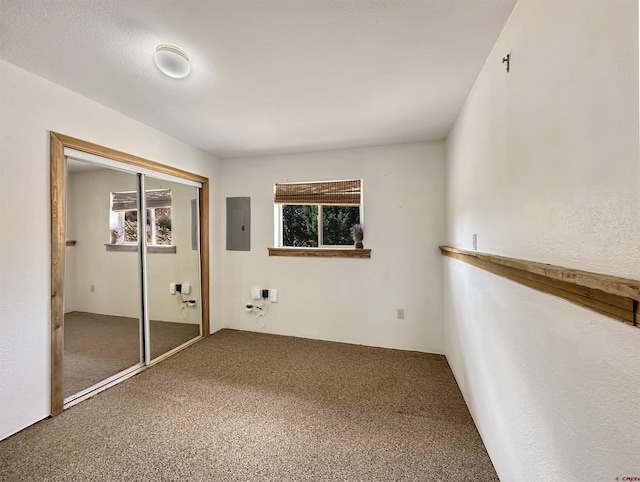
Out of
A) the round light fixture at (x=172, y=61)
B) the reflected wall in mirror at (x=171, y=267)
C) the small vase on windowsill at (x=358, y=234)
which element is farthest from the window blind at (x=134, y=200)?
the small vase on windowsill at (x=358, y=234)

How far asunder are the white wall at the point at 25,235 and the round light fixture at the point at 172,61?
919 millimetres

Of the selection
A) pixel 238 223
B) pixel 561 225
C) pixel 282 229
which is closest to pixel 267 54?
pixel 561 225

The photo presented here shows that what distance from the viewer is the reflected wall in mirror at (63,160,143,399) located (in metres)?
2.06

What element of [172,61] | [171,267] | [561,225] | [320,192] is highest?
[172,61]

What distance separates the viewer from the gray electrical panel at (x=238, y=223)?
352cm

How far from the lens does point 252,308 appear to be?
351 centimetres

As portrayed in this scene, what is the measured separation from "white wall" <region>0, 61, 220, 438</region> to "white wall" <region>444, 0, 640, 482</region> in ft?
9.09

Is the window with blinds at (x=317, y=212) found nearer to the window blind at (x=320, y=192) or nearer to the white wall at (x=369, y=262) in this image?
the window blind at (x=320, y=192)

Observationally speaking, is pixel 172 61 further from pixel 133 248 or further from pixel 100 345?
pixel 100 345

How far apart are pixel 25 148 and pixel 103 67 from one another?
2.44 feet

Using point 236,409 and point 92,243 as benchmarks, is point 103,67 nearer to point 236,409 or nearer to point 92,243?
point 92,243

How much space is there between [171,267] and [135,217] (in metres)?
0.67

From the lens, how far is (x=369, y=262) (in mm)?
3104

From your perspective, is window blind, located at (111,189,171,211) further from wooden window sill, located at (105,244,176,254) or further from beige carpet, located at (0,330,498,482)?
beige carpet, located at (0,330,498,482)
